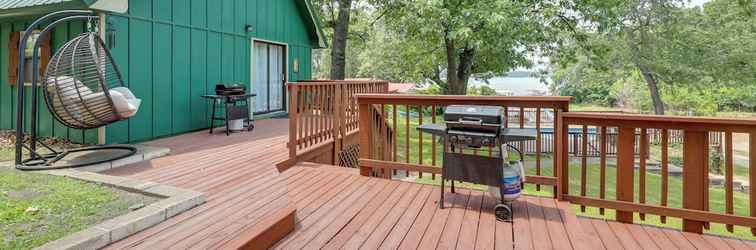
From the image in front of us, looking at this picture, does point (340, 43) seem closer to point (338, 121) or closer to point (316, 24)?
point (316, 24)

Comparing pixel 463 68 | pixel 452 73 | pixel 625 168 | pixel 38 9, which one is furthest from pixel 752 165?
pixel 463 68

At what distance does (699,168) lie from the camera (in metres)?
2.92

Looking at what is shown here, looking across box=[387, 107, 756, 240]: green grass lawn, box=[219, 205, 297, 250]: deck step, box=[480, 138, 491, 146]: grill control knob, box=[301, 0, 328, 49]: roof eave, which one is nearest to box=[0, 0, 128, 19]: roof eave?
box=[219, 205, 297, 250]: deck step

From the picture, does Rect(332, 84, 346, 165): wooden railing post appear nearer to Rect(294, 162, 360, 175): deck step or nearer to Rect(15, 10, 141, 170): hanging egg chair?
Rect(294, 162, 360, 175): deck step

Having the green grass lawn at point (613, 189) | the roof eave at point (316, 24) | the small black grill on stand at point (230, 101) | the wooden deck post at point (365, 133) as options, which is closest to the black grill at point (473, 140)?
the wooden deck post at point (365, 133)

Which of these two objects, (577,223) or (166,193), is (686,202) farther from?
(166,193)

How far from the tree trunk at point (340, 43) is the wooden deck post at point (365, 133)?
267 inches

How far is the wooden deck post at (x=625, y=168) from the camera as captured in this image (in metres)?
3.08

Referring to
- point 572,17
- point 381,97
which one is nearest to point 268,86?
point 381,97

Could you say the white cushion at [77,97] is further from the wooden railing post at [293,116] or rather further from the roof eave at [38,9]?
the wooden railing post at [293,116]

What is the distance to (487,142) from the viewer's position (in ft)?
9.87

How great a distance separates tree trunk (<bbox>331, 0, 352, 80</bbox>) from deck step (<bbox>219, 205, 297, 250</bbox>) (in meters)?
8.33

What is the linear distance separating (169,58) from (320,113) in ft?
8.82

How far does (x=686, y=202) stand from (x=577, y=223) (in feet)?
2.64
